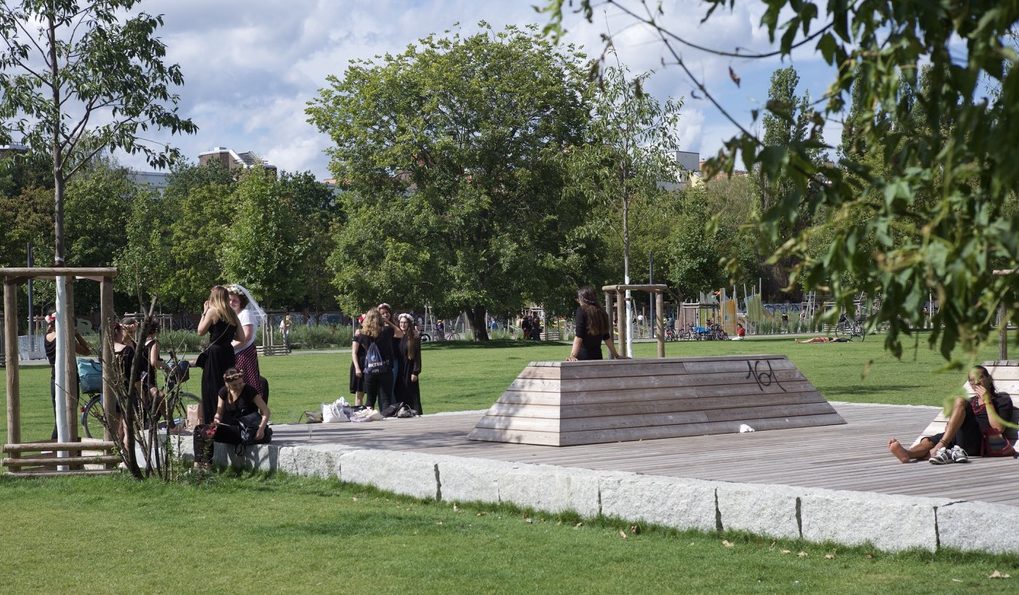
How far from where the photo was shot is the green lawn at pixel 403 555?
6875mm

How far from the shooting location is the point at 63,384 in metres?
12.3

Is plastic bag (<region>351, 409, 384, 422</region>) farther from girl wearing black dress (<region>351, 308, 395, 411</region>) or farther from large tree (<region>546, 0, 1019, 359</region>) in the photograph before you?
large tree (<region>546, 0, 1019, 359</region>)

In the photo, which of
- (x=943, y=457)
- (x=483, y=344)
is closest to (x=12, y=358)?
(x=943, y=457)

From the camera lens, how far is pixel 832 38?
3570 millimetres

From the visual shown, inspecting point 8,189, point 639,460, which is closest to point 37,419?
point 639,460

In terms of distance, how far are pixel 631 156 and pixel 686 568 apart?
23.7 m

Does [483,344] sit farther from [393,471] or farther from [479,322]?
[393,471]

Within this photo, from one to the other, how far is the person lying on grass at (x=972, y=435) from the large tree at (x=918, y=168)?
22.2 ft

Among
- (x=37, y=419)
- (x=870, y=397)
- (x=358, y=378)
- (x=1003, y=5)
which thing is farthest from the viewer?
(x=870, y=397)

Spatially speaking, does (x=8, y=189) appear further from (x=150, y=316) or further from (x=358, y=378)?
(x=150, y=316)

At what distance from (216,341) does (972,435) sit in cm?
699

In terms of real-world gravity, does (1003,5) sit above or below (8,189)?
below

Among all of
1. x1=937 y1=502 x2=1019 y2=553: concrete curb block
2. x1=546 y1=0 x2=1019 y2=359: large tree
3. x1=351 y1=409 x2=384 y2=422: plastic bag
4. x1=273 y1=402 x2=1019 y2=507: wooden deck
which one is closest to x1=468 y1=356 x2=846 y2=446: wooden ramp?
x1=273 y1=402 x2=1019 y2=507: wooden deck

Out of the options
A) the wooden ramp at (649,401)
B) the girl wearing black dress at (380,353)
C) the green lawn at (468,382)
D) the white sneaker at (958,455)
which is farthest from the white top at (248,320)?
the white sneaker at (958,455)
